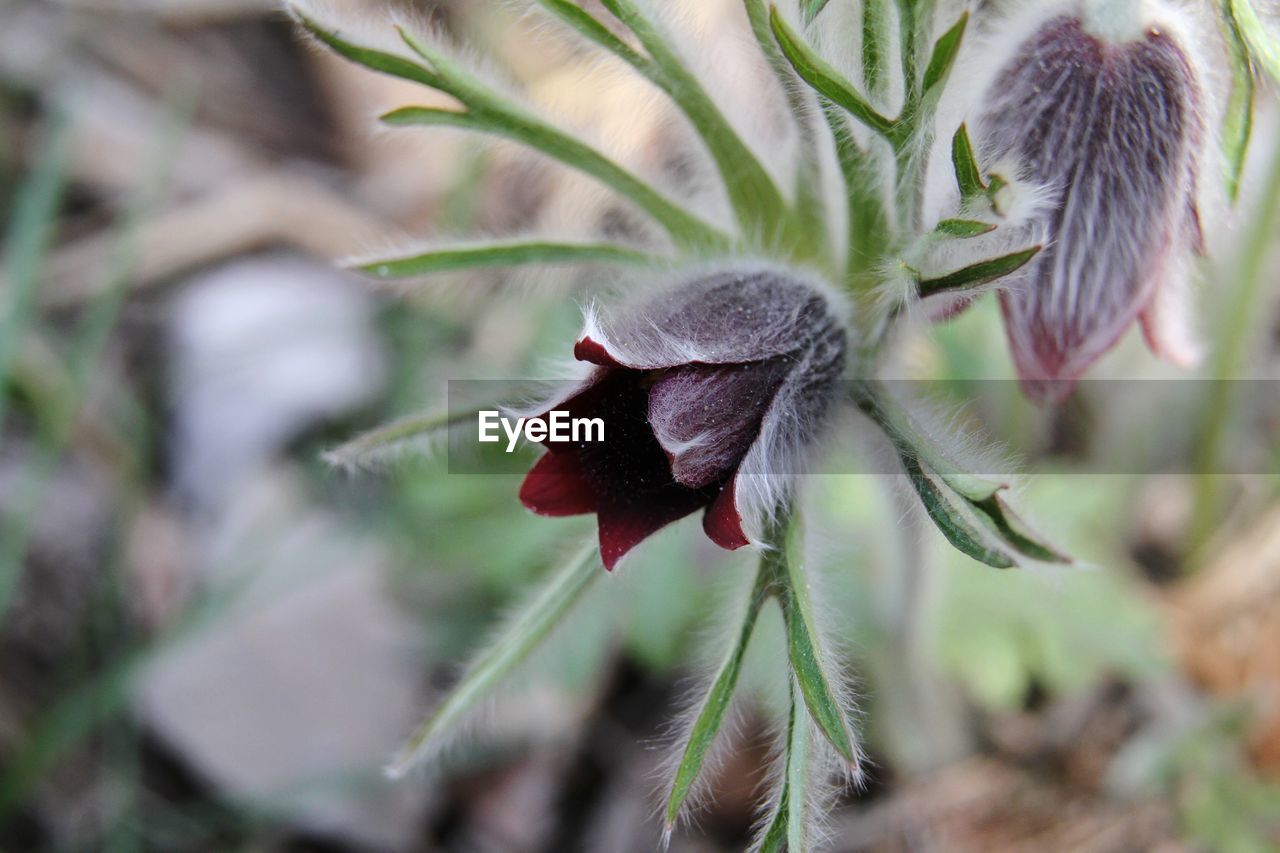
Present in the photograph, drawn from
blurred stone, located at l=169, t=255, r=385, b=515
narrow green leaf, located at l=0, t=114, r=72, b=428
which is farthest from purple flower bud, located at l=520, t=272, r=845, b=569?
blurred stone, located at l=169, t=255, r=385, b=515

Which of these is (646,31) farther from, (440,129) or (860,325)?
(860,325)

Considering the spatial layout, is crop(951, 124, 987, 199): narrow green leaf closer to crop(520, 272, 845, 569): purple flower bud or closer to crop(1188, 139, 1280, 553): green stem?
crop(520, 272, 845, 569): purple flower bud

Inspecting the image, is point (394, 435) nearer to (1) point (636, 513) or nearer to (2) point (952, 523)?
(1) point (636, 513)

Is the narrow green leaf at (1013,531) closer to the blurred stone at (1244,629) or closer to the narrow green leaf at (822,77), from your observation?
the narrow green leaf at (822,77)

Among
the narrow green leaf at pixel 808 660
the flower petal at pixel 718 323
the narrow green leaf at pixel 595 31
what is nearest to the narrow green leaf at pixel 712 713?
the narrow green leaf at pixel 808 660

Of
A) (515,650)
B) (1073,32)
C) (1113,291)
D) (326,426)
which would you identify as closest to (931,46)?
(1073,32)

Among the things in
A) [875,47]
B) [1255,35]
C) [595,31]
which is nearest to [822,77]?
[875,47]
